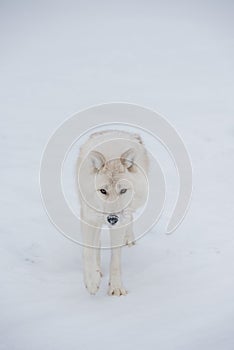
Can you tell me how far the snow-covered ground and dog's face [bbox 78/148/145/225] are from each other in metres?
0.78

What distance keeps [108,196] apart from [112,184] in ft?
0.36

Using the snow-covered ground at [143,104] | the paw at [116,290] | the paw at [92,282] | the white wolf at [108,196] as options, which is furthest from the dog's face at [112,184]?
the snow-covered ground at [143,104]

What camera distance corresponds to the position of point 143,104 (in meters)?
8.88

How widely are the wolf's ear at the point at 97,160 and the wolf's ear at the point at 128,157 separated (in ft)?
0.69

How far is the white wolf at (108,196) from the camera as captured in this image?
3.71 m

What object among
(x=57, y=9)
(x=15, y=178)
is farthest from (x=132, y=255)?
(x=57, y=9)

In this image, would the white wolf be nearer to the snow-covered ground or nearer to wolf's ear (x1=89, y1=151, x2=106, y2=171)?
wolf's ear (x1=89, y1=151, x2=106, y2=171)

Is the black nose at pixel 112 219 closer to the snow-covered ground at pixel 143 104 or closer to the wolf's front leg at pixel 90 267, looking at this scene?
the wolf's front leg at pixel 90 267

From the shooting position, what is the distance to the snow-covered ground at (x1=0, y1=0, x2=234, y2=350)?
3.45m

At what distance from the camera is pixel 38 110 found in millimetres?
8750

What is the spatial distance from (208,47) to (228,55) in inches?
23.7

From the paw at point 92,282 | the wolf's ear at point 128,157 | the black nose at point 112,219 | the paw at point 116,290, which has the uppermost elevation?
the wolf's ear at point 128,157

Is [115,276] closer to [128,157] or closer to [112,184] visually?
[112,184]

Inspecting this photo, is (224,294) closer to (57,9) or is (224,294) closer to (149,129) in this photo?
(149,129)
